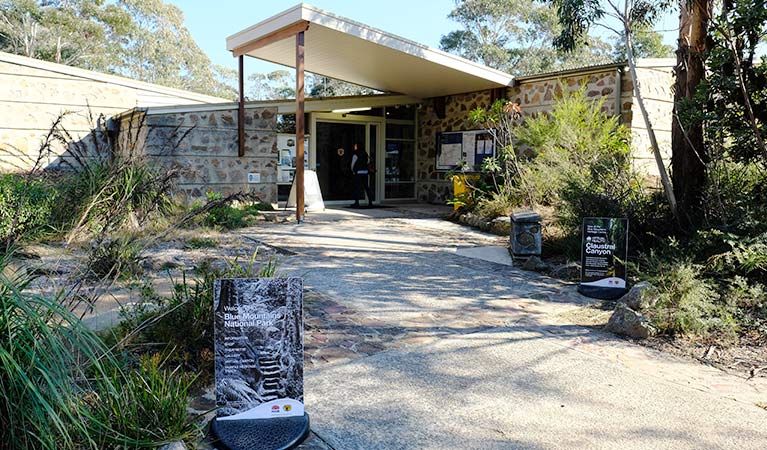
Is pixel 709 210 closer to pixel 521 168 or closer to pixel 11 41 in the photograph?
pixel 521 168

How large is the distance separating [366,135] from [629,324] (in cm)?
1290

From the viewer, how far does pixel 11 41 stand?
2784cm

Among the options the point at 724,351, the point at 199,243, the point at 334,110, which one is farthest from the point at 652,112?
the point at 199,243

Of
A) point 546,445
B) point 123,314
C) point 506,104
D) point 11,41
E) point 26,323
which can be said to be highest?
point 11,41

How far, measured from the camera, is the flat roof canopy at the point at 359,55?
407 inches

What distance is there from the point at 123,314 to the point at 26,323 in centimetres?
156

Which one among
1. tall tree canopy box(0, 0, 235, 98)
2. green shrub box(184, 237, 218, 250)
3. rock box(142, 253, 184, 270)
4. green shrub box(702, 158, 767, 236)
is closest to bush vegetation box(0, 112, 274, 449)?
rock box(142, 253, 184, 270)

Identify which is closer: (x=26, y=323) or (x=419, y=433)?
(x=26, y=323)

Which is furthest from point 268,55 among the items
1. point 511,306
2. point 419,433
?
point 419,433

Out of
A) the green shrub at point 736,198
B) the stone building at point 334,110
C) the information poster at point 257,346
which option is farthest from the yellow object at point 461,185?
the information poster at point 257,346

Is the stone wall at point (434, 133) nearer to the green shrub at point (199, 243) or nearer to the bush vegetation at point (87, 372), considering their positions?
the green shrub at point (199, 243)

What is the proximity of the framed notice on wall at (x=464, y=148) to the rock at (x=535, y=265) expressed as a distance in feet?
21.8

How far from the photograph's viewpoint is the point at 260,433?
284 centimetres

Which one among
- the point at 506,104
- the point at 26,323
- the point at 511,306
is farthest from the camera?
the point at 506,104
